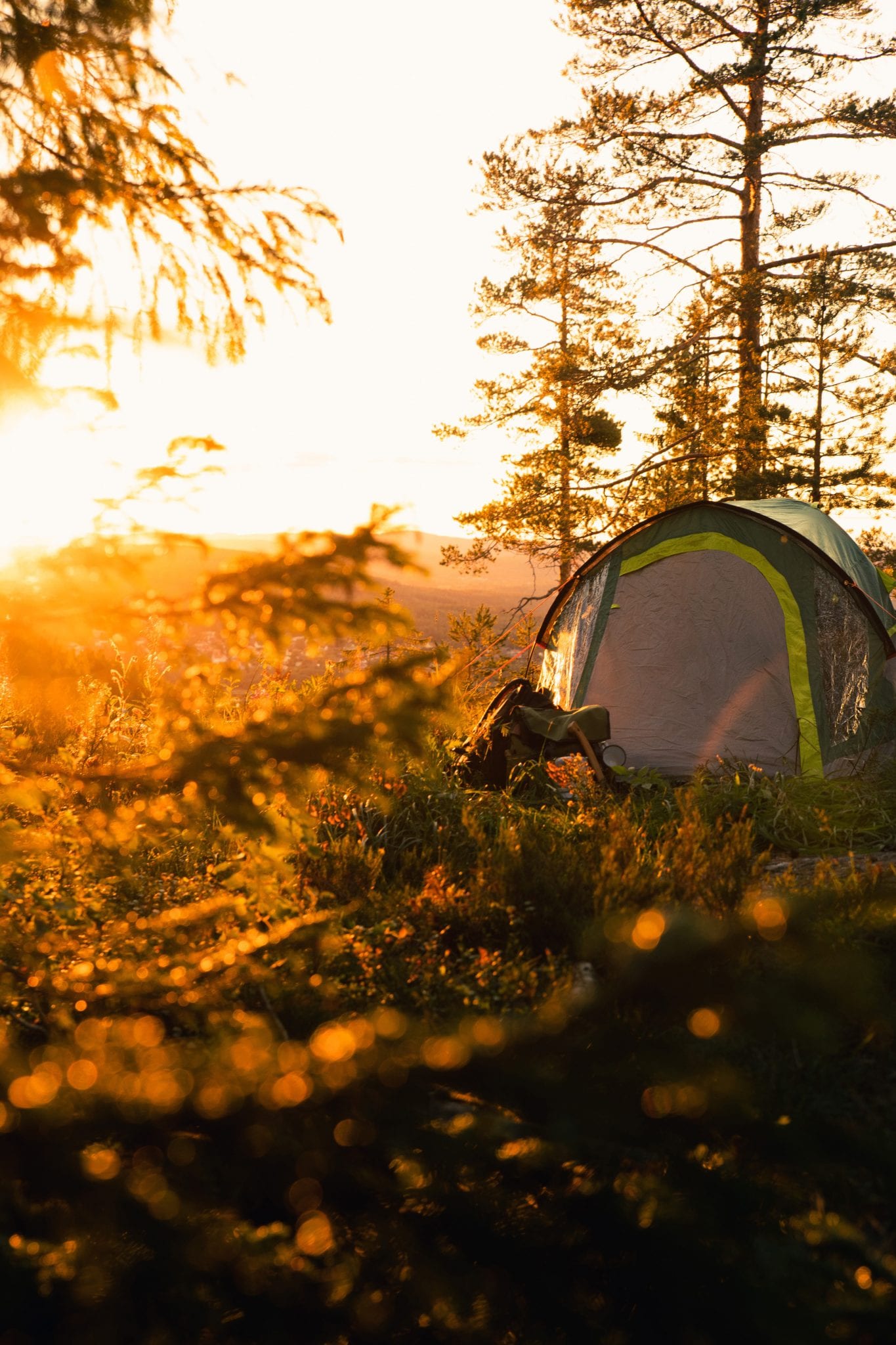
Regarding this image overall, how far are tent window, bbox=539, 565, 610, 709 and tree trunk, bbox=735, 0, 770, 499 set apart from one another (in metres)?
5.99

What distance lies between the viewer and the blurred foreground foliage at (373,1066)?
2.49m

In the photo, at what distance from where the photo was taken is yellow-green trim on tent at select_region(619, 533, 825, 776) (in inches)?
283

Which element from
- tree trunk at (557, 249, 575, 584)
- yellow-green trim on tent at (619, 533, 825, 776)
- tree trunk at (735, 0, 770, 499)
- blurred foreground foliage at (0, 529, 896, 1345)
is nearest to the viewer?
blurred foreground foliage at (0, 529, 896, 1345)

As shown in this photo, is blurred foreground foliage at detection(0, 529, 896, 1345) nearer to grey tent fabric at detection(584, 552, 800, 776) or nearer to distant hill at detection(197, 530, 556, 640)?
distant hill at detection(197, 530, 556, 640)

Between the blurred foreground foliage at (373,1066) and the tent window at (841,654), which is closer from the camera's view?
the blurred foreground foliage at (373,1066)

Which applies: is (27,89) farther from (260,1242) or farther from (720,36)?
(720,36)

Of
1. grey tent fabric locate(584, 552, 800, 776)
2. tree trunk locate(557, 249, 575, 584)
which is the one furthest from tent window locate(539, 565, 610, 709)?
tree trunk locate(557, 249, 575, 584)

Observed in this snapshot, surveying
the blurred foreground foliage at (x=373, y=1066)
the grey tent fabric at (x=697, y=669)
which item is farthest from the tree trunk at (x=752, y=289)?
the blurred foreground foliage at (x=373, y=1066)

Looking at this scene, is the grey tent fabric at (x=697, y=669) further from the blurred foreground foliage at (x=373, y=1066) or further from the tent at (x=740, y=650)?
the blurred foreground foliage at (x=373, y=1066)

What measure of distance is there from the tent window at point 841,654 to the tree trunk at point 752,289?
20.4ft

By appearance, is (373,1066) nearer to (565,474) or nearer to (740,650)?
(740,650)

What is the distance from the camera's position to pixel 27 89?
341 centimetres

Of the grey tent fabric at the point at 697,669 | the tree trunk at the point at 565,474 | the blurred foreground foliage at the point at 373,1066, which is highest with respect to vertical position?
the tree trunk at the point at 565,474

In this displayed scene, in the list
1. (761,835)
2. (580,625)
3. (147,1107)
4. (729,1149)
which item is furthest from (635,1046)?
(580,625)
